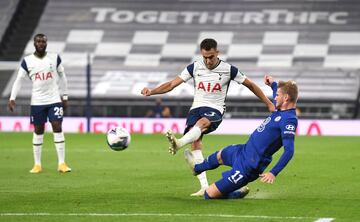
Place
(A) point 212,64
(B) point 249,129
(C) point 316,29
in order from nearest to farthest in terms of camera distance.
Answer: (A) point 212,64, (B) point 249,129, (C) point 316,29

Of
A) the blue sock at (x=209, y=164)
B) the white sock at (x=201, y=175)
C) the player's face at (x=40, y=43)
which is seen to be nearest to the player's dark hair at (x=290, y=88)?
the blue sock at (x=209, y=164)

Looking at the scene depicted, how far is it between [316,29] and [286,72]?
388cm

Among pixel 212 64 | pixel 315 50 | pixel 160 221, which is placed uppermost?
pixel 315 50

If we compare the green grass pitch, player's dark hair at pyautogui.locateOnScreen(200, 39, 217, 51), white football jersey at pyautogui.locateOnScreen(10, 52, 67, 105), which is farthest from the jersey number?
player's dark hair at pyautogui.locateOnScreen(200, 39, 217, 51)

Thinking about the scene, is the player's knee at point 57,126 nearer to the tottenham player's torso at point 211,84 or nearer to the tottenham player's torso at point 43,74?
the tottenham player's torso at point 43,74

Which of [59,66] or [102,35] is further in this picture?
[102,35]

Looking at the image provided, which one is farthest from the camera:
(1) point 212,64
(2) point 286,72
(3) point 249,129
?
(2) point 286,72

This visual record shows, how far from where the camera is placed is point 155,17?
43.8m

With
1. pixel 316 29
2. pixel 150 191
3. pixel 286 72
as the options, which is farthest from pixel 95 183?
pixel 316 29

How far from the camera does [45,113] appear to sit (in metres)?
16.7

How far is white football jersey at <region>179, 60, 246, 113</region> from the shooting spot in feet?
41.4

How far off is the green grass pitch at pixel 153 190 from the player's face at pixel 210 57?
174cm

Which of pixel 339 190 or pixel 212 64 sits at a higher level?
pixel 212 64

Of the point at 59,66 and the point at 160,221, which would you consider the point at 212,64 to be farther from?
the point at 59,66
